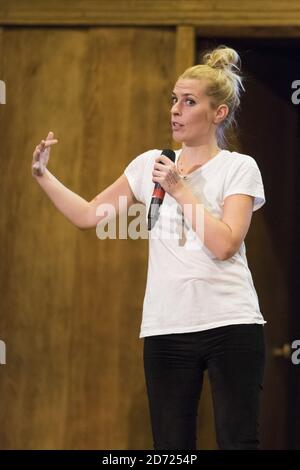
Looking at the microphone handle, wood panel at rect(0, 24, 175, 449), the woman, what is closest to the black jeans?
the woman

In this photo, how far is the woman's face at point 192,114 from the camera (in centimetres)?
197

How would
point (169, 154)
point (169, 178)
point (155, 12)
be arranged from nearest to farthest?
point (169, 178) < point (169, 154) < point (155, 12)

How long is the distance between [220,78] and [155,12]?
3.70 feet

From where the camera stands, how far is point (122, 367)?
3012mm

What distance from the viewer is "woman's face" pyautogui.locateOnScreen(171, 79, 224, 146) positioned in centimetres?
197

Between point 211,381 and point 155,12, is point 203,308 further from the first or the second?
point 155,12

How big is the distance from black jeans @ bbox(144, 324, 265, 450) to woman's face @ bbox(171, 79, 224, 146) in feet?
1.62

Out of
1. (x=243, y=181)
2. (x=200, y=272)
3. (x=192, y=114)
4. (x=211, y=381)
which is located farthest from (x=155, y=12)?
(x=211, y=381)

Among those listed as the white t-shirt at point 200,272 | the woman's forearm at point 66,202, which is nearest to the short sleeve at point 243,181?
the white t-shirt at point 200,272

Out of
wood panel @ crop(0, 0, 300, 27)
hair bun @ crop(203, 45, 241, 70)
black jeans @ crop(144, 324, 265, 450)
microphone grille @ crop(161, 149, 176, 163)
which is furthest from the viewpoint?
wood panel @ crop(0, 0, 300, 27)

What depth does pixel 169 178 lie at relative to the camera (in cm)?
179

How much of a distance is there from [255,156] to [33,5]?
3.60 ft

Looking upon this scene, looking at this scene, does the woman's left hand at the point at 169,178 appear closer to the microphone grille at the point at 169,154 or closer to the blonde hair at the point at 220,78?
the microphone grille at the point at 169,154

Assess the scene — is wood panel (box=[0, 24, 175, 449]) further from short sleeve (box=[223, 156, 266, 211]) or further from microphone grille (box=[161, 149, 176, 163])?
short sleeve (box=[223, 156, 266, 211])
